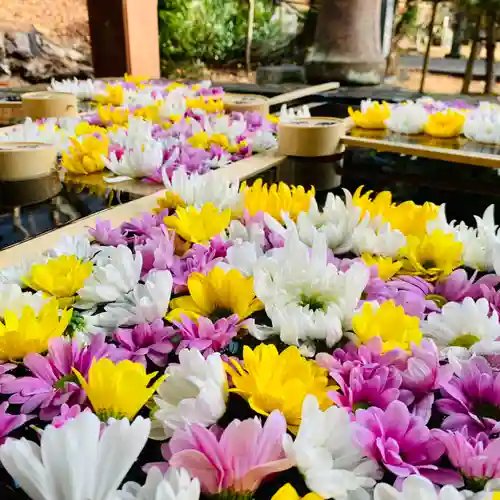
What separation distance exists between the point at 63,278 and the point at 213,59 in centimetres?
773

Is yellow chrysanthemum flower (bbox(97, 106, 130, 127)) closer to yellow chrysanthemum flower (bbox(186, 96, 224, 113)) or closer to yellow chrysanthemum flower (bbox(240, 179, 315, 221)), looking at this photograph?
yellow chrysanthemum flower (bbox(186, 96, 224, 113))

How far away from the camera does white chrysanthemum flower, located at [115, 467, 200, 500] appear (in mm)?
438

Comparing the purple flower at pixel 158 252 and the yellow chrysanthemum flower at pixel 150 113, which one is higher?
the yellow chrysanthemum flower at pixel 150 113

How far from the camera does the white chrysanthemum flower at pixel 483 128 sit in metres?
1.73

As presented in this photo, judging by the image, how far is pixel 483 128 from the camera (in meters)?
1.76

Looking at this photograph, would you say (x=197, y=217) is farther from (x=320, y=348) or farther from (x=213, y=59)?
(x=213, y=59)

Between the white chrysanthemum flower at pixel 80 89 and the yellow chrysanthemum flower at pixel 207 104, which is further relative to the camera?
the white chrysanthemum flower at pixel 80 89

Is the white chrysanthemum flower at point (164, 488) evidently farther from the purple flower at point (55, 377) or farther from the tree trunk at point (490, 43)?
the tree trunk at point (490, 43)

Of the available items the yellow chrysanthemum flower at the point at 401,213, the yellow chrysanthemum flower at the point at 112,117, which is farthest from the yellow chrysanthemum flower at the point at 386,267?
the yellow chrysanthemum flower at the point at 112,117

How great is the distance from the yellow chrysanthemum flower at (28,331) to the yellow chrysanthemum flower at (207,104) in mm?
1546

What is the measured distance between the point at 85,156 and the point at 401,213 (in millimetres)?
807

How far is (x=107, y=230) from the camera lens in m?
1.02

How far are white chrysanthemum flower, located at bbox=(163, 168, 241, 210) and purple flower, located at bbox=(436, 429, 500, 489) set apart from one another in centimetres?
67

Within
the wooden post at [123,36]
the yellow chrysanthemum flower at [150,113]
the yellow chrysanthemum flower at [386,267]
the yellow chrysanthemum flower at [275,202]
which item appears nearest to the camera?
the yellow chrysanthemum flower at [386,267]
